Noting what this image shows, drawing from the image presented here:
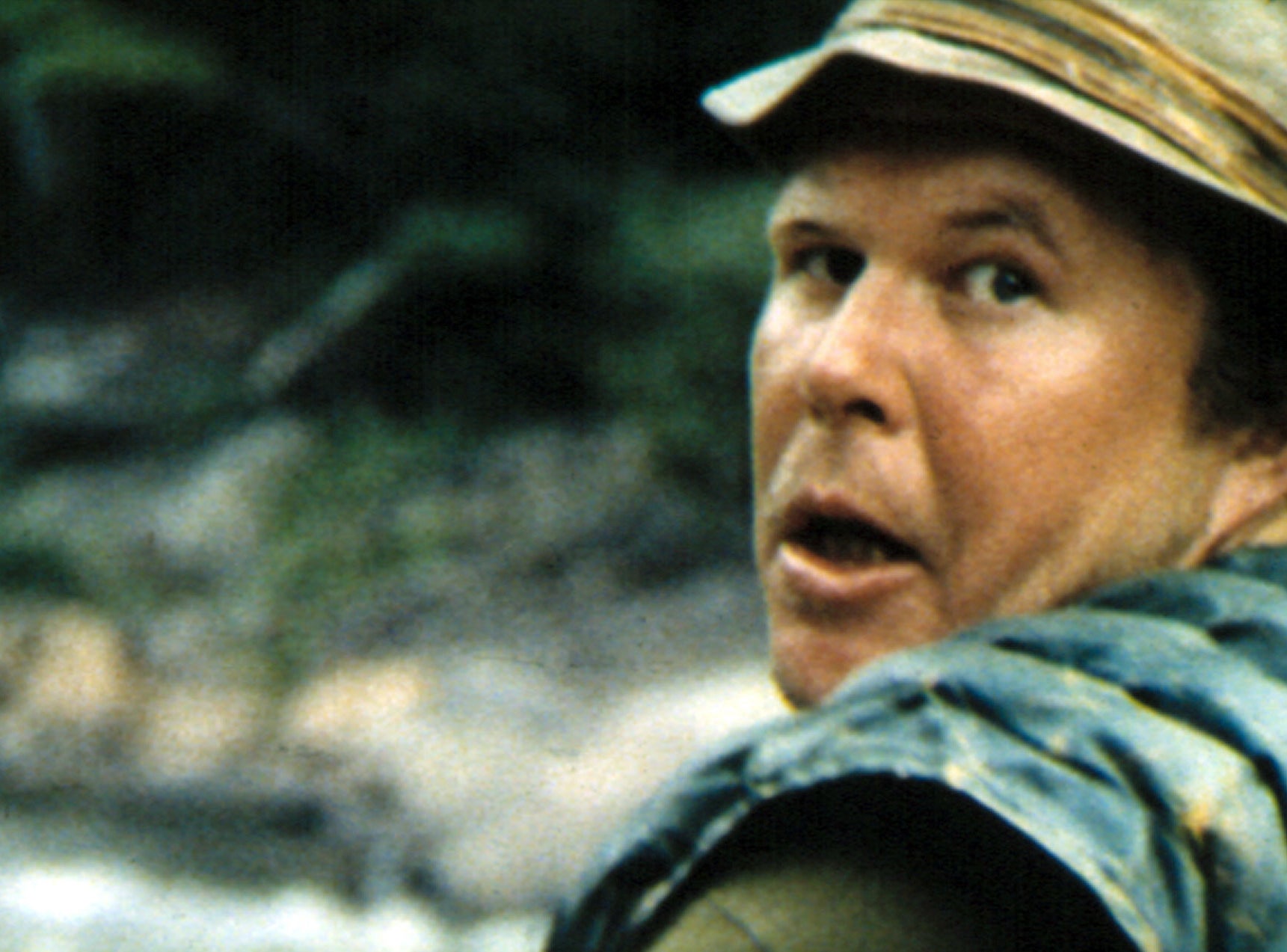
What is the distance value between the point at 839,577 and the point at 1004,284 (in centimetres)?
24

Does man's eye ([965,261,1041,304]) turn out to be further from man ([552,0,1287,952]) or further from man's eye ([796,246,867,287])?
man's eye ([796,246,867,287])

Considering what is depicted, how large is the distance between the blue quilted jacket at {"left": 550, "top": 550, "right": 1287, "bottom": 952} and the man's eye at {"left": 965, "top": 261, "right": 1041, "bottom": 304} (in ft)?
0.90

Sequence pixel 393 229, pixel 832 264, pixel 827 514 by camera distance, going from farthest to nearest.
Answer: pixel 393 229
pixel 832 264
pixel 827 514

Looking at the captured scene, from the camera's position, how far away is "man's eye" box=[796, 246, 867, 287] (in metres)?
1.60

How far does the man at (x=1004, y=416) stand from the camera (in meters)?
1.22

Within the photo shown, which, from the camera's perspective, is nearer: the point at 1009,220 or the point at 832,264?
the point at 1009,220

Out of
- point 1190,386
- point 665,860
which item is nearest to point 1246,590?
point 1190,386

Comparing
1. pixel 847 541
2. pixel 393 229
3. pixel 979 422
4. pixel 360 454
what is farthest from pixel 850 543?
pixel 393 229

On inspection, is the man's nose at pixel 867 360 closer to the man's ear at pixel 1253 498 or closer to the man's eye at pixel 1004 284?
the man's eye at pixel 1004 284

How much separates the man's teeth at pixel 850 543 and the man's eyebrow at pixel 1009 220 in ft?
0.75

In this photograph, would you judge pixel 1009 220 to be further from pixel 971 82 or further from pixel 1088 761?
pixel 1088 761

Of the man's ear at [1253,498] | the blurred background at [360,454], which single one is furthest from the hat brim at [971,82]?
the blurred background at [360,454]

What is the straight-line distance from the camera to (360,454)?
6484 mm

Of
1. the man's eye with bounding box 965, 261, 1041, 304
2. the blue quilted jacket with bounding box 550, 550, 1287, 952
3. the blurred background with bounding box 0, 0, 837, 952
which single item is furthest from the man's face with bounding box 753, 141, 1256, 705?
the blurred background with bounding box 0, 0, 837, 952
